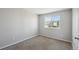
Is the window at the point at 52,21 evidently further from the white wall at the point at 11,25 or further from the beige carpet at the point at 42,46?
the white wall at the point at 11,25

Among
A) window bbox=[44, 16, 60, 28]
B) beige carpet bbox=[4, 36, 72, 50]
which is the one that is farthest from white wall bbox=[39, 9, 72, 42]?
beige carpet bbox=[4, 36, 72, 50]

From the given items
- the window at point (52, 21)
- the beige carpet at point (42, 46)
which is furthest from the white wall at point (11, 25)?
the window at point (52, 21)

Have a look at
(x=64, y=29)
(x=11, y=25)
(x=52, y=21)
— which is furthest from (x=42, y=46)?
(x=52, y=21)

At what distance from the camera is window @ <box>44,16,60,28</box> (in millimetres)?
5156

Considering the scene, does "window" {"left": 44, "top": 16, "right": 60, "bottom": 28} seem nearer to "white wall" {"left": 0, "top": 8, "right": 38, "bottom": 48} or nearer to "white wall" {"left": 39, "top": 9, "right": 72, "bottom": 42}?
"white wall" {"left": 39, "top": 9, "right": 72, "bottom": 42}

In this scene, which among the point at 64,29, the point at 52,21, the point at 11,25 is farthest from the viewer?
the point at 52,21

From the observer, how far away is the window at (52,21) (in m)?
5.16

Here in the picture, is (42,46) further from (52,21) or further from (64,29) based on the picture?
(52,21)

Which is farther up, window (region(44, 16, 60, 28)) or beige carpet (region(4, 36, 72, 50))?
window (region(44, 16, 60, 28))

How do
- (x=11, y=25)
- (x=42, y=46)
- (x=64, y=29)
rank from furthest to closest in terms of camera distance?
(x=64, y=29), (x=11, y=25), (x=42, y=46)

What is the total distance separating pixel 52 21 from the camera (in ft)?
18.3

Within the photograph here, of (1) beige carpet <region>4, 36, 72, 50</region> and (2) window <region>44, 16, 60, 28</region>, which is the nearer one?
(1) beige carpet <region>4, 36, 72, 50</region>
